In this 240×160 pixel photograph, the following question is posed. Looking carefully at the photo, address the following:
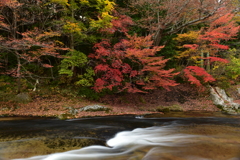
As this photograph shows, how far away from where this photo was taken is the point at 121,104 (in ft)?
43.2

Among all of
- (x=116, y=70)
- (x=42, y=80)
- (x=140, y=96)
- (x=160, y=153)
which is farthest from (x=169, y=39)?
(x=160, y=153)

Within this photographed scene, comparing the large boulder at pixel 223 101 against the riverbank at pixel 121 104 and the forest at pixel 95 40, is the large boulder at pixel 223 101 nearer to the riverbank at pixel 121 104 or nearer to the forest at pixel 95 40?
the riverbank at pixel 121 104

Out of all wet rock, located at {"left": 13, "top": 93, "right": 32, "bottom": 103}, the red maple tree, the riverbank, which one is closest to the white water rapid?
the riverbank

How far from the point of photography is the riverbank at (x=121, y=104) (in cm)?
957

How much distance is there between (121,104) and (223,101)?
9.61 metres

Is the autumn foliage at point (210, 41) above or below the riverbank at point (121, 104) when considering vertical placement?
above

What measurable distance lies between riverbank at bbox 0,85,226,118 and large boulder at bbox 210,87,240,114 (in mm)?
499

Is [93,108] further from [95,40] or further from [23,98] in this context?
[95,40]

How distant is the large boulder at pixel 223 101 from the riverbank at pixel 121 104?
499mm

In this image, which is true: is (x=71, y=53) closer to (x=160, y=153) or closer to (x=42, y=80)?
(x=42, y=80)

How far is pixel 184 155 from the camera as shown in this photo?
3.61 m

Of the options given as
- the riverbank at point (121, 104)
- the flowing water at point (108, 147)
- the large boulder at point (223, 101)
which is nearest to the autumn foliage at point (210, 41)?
the large boulder at point (223, 101)

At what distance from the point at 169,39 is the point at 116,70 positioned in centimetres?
784

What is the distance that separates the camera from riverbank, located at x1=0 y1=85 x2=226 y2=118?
9.57 meters
